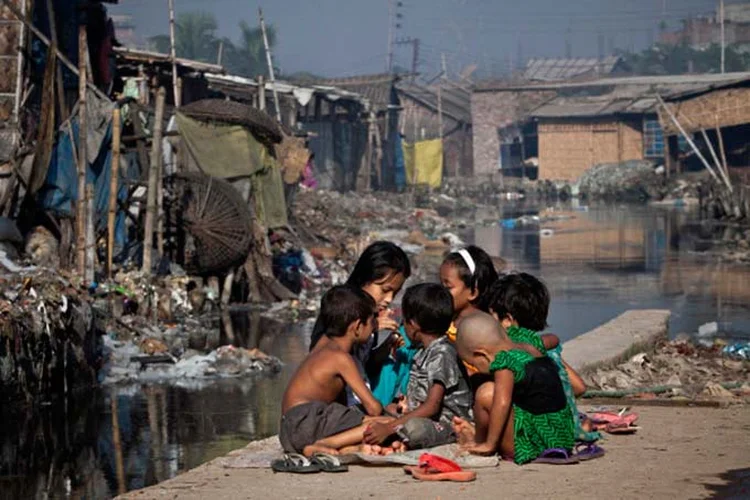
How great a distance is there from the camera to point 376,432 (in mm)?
6320

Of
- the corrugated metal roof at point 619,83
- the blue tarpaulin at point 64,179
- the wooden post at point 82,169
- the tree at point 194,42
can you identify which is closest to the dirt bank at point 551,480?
the wooden post at point 82,169

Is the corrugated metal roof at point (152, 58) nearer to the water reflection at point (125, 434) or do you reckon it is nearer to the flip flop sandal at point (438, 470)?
the water reflection at point (125, 434)

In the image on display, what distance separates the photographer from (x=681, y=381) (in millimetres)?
9805

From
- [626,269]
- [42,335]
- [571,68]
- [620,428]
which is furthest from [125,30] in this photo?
[620,428]

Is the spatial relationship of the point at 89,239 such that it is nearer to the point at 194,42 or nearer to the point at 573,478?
the point at 573,478

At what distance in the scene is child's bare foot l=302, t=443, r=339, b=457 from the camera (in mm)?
6289

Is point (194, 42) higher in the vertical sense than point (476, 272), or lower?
higher

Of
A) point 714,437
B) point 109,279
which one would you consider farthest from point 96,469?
point 109,279

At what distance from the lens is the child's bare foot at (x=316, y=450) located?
6.29m

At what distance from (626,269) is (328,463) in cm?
1634

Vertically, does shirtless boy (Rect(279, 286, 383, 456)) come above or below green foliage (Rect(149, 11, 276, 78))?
below

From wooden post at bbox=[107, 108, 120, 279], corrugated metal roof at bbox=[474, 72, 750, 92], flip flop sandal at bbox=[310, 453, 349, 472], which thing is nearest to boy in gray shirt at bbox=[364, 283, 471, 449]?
flip flop sandal at bbox=[310, 453, 349, 472]

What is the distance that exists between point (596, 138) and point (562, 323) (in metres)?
42.7

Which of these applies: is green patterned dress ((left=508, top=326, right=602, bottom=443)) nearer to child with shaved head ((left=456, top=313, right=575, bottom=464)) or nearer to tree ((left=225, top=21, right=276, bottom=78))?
child with shaved head ((left=456, top=313, right=575, bottom=464))
